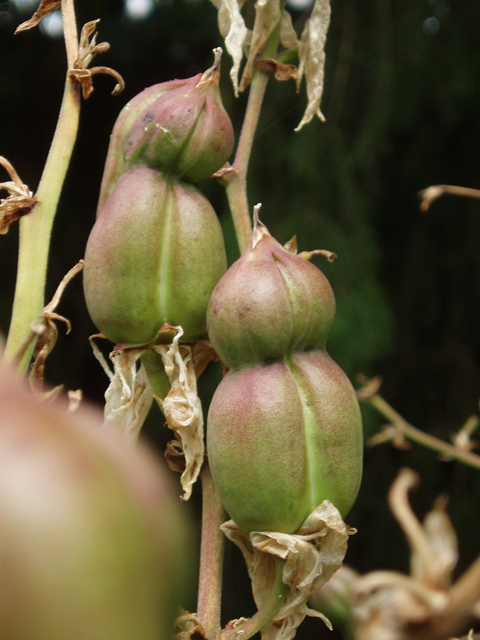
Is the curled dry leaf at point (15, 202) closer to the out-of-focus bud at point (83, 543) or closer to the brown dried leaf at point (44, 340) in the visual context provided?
the brown dried leaf at point (44, 340)

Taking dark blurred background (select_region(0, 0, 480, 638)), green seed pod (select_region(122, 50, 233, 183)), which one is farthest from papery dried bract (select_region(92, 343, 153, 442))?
dark blurred background (select_region(0, 0, 480, 638))

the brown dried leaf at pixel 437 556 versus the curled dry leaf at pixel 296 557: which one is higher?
the brown dried leaf at pixel 437 556

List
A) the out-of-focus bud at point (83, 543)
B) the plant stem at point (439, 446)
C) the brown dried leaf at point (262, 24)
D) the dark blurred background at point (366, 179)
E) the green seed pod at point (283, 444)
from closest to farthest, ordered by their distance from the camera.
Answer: the out-of-focus bud at point (83, 543) → the green seed pod at point (283, 444) → the brown dried leaf at point (262, 24) → the plant stem at point (439, 446) → the dark blurred background at point (366, 179)

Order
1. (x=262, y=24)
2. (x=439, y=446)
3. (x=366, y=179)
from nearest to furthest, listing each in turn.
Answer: (x=262, y=24)
(x=439, y=446)
(x=366, y=179)

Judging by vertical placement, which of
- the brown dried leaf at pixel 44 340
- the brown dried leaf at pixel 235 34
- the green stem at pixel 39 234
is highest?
the brown dried leaf at pixel 235 34

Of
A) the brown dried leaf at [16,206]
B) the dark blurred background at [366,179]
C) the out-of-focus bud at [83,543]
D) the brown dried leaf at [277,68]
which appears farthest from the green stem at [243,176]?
the dark blurred background at [366,179]

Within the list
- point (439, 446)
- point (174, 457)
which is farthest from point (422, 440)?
point (174, 457)

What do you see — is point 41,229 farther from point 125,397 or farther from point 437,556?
point 437,556

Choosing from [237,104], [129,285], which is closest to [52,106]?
[237,104]
